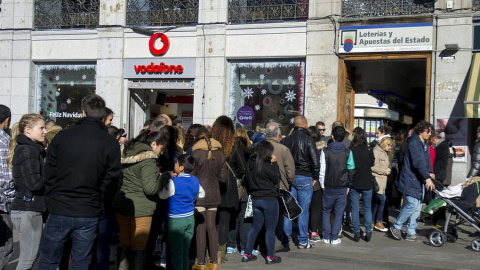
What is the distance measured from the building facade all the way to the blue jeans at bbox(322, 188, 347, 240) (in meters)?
5.57

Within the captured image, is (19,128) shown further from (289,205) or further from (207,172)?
(289,205)

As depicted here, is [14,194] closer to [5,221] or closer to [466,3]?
[5,221]

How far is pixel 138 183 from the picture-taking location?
698cm

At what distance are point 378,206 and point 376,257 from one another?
251 centimetres

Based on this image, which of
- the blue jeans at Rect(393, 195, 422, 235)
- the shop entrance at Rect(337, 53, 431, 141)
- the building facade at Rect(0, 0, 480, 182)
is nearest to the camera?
the blue jeans at Rect(393, 195, 422, 235)

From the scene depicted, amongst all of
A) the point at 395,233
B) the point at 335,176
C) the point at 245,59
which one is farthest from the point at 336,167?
the point at 245,59

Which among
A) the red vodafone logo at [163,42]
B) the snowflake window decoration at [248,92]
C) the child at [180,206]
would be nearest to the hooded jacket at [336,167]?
the child at [180,206]

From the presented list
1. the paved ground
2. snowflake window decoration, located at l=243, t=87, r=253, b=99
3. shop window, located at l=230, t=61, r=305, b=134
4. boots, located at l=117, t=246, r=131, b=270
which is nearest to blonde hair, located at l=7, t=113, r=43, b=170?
boots, located at l=117, t=246, r=131, b=270

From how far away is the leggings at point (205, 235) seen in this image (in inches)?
320

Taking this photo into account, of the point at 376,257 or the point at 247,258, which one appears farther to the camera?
the point at 376,257

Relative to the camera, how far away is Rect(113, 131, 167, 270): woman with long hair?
688 cm

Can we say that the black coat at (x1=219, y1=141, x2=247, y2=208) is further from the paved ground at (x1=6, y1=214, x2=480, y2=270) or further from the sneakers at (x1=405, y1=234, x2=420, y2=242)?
the sneakers at (x1=405, y1=234, x2=420, y2=242)

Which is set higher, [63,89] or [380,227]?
[63,89]

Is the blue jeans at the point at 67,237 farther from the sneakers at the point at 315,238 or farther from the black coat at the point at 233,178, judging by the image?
the sneakers at the point at 315,238
